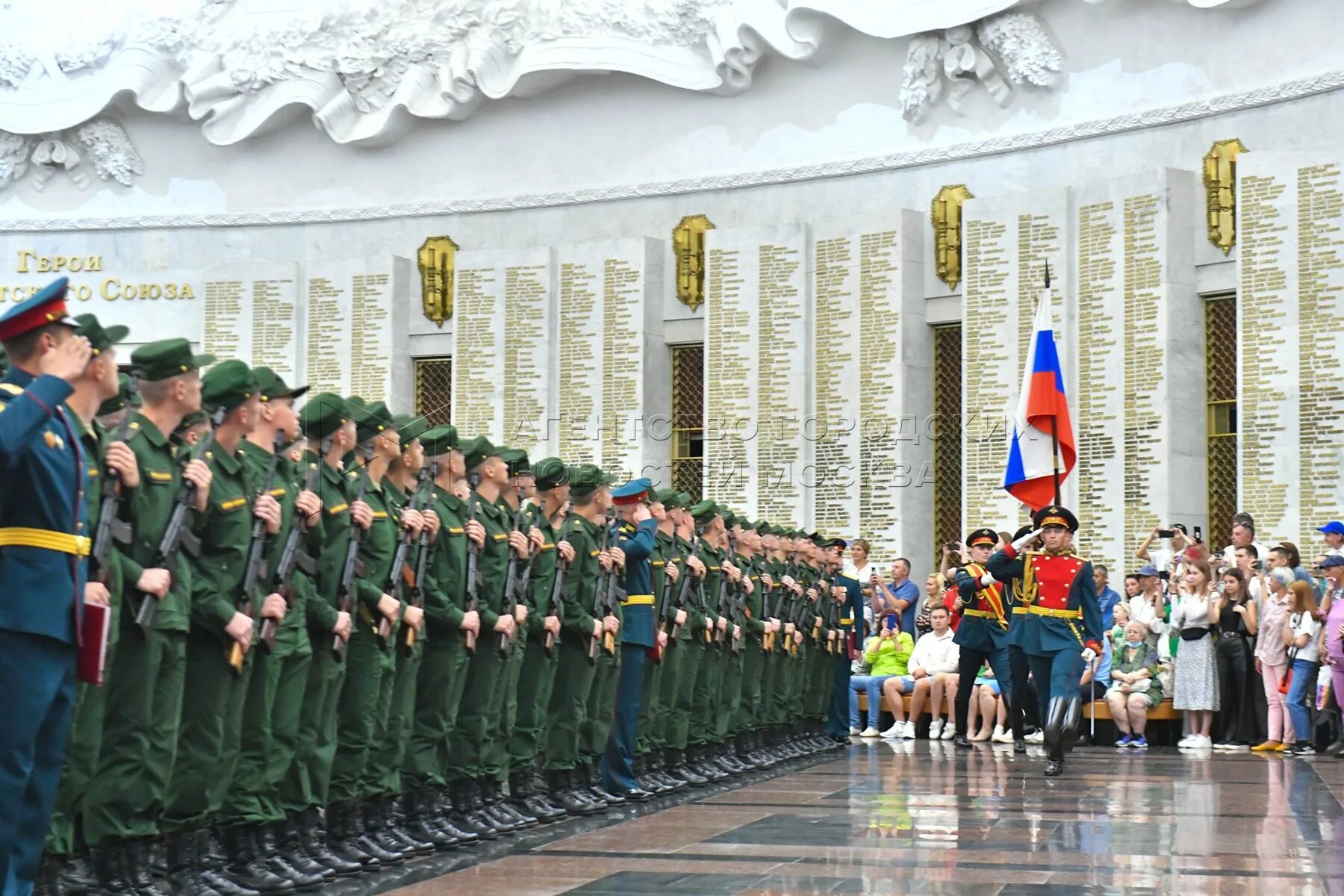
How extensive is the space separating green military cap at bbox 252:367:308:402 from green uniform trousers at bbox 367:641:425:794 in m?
A: 1.10

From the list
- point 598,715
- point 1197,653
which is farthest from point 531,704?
point 1197,653

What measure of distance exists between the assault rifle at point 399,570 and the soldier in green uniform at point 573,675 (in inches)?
56.5

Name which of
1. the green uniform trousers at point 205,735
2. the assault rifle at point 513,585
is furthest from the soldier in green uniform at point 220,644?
the assault rifle at point 513,585

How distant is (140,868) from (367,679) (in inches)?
54.5

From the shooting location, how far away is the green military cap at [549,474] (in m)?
8.55

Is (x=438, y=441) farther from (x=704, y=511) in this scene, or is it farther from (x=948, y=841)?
(x=704, y=511)

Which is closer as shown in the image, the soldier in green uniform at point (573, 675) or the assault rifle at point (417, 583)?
the assault rifle at point (417, 583)

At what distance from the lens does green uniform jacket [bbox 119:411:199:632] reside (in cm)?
529

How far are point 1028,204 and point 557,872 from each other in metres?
12.1

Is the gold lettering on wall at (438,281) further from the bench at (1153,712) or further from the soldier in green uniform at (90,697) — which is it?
the soldier in green uniform at (90,697)

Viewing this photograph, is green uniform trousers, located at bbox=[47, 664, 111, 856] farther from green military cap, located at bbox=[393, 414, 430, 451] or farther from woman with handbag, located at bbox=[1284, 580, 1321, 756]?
woman with handbag, located at bbox=[1284, 580, 1321, 756]

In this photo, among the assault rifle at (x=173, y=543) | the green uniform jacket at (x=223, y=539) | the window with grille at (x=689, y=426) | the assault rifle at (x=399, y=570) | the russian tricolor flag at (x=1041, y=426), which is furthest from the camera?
the window with grille at (x=689, y=426)

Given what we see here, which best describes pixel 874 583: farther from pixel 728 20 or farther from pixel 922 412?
pixel 728 20

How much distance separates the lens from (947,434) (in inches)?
707
